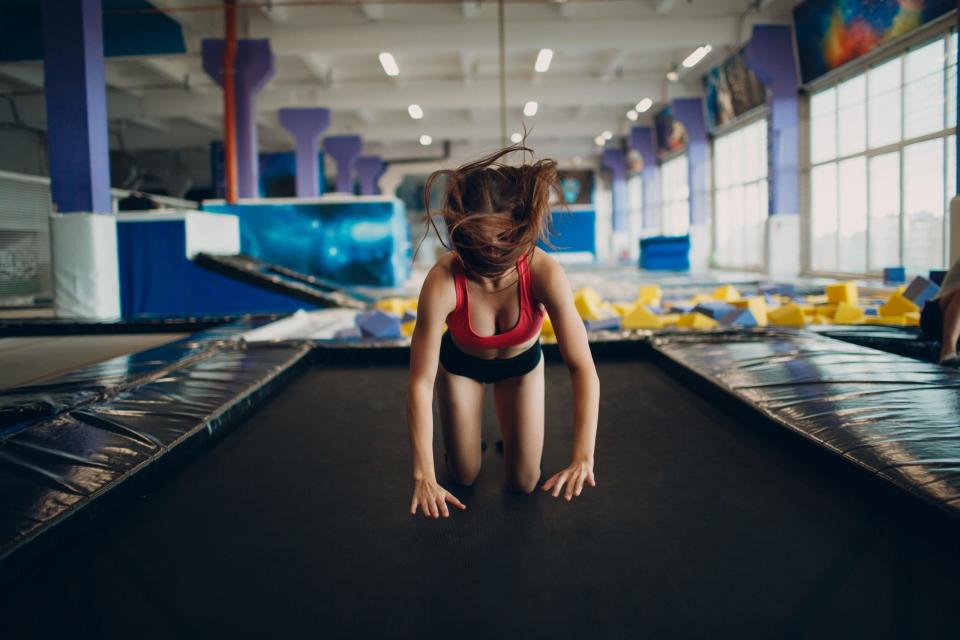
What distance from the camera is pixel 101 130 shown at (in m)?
6.14

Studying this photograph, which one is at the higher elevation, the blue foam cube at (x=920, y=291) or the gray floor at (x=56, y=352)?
the blue foam cube at (x=920, y=291)

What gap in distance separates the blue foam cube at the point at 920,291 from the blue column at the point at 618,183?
17.2 metres

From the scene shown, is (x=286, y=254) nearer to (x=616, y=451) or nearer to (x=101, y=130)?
(x=101, y=130)

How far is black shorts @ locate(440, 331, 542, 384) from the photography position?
5.56ft

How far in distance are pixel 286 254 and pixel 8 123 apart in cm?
772

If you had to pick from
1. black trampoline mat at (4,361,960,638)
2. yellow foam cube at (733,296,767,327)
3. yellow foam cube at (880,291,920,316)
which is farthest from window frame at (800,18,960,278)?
black trampoline mat at (4,361,960,638)

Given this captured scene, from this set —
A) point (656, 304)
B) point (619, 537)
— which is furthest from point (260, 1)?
point (619, 537)

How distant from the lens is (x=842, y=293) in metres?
5.21

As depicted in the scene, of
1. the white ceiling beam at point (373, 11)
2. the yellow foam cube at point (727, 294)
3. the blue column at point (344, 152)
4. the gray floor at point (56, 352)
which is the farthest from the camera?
the blue column at point (344, 152)

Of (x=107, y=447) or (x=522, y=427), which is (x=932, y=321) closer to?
(x=522, y=427)

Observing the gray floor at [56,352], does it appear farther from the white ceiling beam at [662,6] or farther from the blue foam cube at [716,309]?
the white ceiling beam at [662,6]

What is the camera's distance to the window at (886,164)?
7562mm

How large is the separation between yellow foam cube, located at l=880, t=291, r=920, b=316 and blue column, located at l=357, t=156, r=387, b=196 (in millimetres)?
18356

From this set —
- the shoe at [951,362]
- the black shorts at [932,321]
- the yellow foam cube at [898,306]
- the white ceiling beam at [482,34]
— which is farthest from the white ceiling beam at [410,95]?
the shoe at [951,362]
